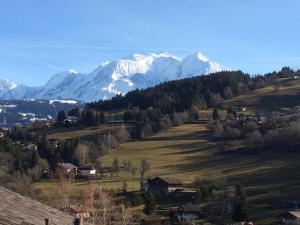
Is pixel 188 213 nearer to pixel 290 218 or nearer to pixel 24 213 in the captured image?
pixel 290 218

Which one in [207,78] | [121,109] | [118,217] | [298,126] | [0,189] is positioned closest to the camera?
[0,189]

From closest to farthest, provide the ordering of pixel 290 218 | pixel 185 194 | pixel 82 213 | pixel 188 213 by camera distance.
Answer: pixel 82 213 → pixel 290 218 → pixel 188 213 → pixel 185 194

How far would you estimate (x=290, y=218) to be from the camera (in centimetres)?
5234

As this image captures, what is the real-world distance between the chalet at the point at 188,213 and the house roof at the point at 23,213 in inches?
1932

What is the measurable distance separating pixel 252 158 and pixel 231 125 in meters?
33.4

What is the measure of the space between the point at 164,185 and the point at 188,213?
21235 millimetres

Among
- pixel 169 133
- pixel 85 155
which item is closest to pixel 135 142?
pixel 169 133

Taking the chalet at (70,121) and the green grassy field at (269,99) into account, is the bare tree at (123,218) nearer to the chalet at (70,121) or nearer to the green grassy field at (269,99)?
the chalet at (70,121)

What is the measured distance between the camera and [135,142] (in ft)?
429

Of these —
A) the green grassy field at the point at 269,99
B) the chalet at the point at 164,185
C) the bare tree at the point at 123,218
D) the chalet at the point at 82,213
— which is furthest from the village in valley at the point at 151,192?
the green grassy field at the point at 269,99

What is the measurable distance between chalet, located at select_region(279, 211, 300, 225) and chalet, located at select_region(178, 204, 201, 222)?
8706mm

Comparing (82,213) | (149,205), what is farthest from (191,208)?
(82,213)

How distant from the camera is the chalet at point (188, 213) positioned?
190ft

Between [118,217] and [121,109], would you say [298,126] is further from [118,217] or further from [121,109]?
[121,109]
